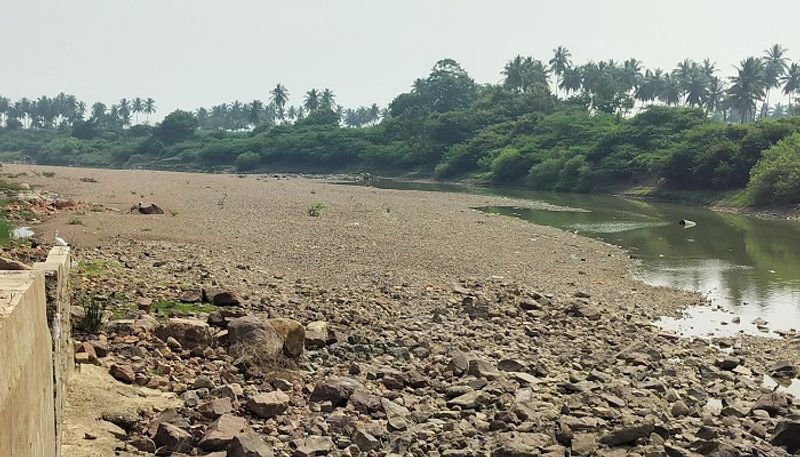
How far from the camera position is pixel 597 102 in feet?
309

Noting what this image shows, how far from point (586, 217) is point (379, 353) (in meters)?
32.4

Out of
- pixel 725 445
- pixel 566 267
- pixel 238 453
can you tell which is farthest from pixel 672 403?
pixel 566 267

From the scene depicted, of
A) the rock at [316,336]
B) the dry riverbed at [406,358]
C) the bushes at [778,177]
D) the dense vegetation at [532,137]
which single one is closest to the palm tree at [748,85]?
the dense vegetation at [532,137]

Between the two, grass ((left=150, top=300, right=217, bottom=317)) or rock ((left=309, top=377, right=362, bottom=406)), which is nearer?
rock ((left=309, top=377, right=362, bottom=406))

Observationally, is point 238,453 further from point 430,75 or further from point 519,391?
point 430,75

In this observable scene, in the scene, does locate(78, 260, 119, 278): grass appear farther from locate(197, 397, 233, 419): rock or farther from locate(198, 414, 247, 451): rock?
locate(198, 414, 247, 451): rock

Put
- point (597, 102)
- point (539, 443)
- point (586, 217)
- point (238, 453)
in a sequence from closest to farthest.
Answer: point (238, 453) → point (539, 443) → point (586, 217) → point (597, 102)

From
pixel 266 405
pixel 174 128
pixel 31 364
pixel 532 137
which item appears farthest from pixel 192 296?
pixel 174 128

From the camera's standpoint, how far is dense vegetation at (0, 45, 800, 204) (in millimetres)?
55344

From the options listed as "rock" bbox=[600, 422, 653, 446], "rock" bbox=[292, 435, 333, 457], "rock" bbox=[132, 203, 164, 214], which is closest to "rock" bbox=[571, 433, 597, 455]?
"rock" bbox=[600, 422, 653, 446]

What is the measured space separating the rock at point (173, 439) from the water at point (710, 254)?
1084 centimetres

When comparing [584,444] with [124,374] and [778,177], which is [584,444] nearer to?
[124,374]

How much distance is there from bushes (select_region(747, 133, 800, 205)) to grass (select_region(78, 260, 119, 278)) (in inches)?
1624

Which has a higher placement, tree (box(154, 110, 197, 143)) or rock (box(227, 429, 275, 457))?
tree (box(154, 110, 197, 143))
